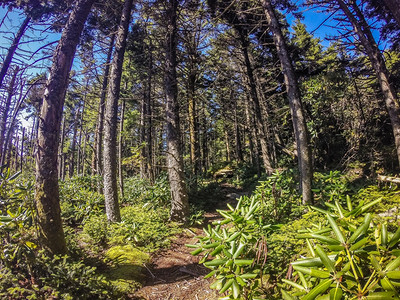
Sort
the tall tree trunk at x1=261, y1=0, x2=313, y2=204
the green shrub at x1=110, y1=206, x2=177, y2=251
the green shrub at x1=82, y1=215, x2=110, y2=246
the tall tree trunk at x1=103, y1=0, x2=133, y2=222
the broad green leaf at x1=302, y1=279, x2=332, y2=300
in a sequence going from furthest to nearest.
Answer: the tall tree trunk at x1=103, y1=0, x2=133, y2=222 < the tall tree trunk at x1=261, y1=0, x2=313, y2=204 < the green shrub at x1=110, y1=206, x2=177, y2=251 < the green shrub at x1=82, y1=215, x2=110, y2=246 < the broad green leaf at x1=302, y1=279, x2=332, y2=300

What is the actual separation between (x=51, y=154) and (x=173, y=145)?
12.0 feet

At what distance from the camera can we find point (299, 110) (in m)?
5.24

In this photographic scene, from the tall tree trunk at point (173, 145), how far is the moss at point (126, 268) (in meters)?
2.19

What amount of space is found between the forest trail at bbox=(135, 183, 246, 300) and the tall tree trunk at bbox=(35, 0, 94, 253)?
1539mm

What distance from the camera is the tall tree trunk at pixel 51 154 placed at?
9.82ft

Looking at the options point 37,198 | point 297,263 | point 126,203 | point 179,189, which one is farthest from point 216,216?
point 297,263

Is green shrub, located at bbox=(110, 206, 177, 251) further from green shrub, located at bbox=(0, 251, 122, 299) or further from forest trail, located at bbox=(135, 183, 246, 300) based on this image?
green shrub, located at bbox=(0, 251, 122, 299)

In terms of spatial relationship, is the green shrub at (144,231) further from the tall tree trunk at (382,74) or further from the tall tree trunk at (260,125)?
the tall tree trunk at (382,74)

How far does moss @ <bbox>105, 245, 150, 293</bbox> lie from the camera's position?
304 cm

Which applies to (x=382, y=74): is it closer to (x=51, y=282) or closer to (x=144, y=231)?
(x=144, y=231)

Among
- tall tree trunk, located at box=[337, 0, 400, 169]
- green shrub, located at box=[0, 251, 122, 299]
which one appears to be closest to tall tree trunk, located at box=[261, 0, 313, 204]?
tall tree trunk, located at box=[337, 0, 400, 169]

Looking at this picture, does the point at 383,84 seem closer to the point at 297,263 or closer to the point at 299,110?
the point at 299,110

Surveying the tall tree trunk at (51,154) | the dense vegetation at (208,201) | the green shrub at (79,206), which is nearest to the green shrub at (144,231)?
the dense vegetation at (208,201)

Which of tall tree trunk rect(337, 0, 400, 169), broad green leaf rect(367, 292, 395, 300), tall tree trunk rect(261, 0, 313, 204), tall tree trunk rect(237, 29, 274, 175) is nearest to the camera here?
broad green leaf rect(367, 292, 395, 300)
